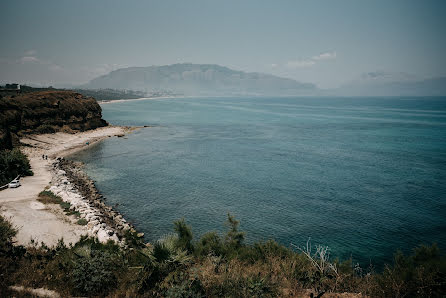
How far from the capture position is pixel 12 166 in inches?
1298

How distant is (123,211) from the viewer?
28656 mm

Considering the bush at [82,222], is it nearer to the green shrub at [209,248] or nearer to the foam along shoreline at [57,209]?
the foam along shoreline at [57,209]

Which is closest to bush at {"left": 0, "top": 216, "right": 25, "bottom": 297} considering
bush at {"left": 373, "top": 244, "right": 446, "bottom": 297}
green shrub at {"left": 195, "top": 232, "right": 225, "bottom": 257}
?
green shrub at {"left": 195, "top": 232, "right": 225, "bottom": 257}

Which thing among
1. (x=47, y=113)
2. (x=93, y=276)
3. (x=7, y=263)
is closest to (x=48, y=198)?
(x=7, y=263)

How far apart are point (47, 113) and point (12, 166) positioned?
128ft

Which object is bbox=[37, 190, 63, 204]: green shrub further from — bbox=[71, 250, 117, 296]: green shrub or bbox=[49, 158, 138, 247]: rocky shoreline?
bbox=[71, 250, 117, 296]: green shrub

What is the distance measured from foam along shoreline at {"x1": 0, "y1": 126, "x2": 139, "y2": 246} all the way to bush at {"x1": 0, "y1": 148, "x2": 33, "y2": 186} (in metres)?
1.20

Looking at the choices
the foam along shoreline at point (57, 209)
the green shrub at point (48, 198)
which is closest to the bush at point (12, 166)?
the foam along shoreline at point (57, 209)

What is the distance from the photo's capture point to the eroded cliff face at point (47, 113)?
2069 inches

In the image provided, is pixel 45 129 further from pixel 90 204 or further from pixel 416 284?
pixel 416 284

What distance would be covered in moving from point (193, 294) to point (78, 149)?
5673 centimetres

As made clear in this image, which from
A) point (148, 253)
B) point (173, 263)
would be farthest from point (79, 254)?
point (173, 263)

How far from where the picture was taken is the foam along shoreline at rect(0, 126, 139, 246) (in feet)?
68.4

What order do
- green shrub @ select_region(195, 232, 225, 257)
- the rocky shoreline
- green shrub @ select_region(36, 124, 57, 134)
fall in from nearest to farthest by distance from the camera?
1. green shrub @ select_region(195, 232, 225, 257)
2. the rocky shoreline
3. green shrub @ select_region(36, 124, 57, 134)
